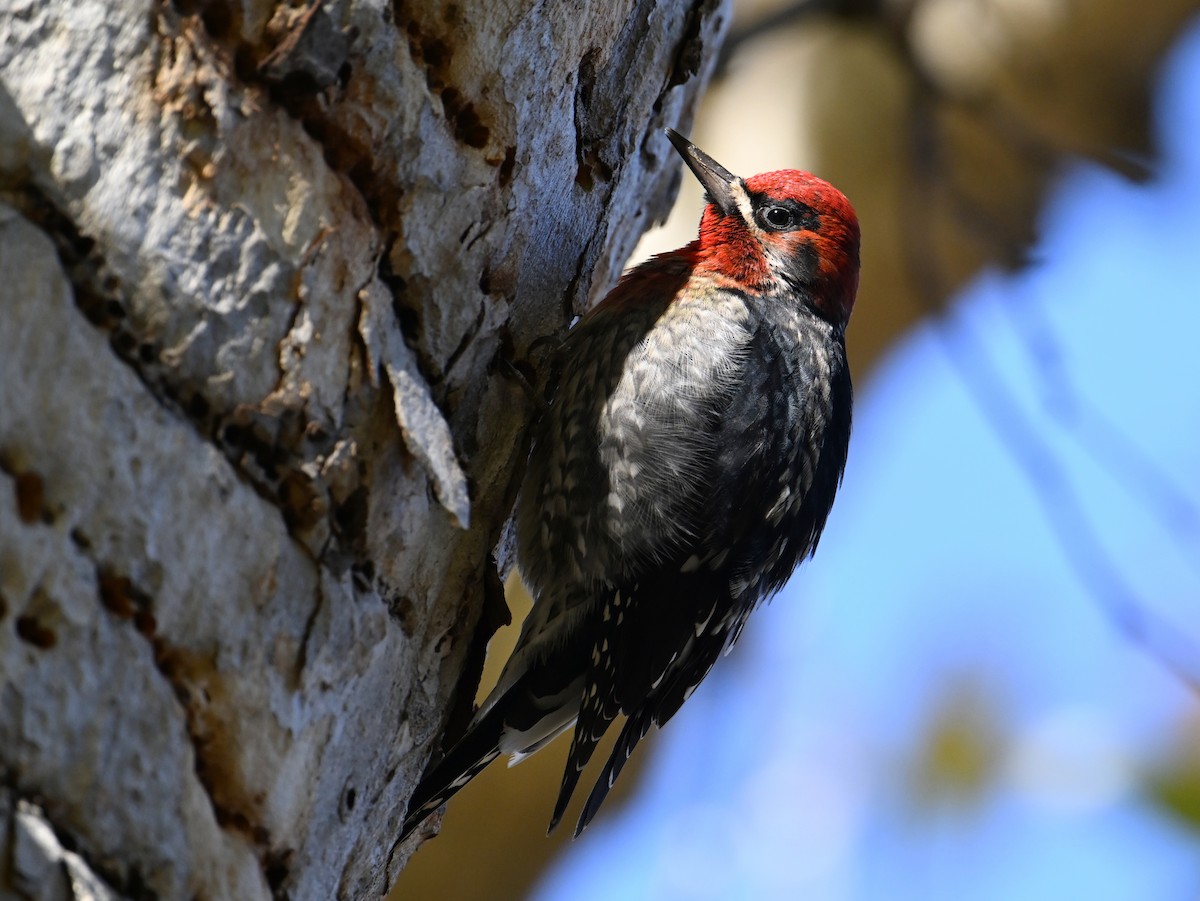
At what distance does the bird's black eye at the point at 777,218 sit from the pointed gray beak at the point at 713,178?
8cm

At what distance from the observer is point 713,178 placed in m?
3.19

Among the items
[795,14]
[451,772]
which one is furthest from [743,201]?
[451,772]

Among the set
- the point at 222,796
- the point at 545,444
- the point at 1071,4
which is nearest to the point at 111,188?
the point at 222,796

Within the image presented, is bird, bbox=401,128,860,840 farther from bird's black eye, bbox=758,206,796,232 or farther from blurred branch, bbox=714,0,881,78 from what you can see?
→ blurred branch, bbox=714,0,881,78

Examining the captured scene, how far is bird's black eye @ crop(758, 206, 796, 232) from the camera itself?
316 centimetres

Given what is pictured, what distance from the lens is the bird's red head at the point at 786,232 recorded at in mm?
3061

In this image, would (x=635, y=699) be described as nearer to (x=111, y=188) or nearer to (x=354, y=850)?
(x=354, y=850)

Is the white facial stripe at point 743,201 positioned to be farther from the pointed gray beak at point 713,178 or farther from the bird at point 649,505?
the bird at point 649,505

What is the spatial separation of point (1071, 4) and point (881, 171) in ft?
2.56

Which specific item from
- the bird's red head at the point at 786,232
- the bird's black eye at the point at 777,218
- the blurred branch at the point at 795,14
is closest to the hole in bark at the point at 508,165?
the bird's red head at the point at 786,232

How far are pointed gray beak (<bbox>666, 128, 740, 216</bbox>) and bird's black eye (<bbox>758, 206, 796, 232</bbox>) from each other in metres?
0.08

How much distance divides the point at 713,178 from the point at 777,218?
0.19 meters

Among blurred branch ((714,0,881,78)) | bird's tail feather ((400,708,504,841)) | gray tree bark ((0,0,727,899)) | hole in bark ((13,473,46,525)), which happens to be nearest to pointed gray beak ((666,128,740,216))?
gray tree bark ((0,0,727,899))

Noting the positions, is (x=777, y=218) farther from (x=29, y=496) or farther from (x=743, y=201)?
(x=29, y=496)
